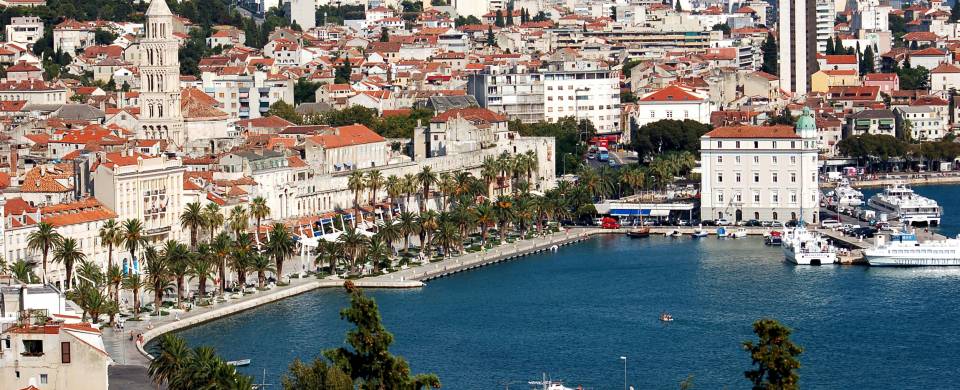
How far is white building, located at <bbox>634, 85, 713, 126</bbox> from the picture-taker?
358ft

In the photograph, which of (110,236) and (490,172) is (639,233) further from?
(110,236)

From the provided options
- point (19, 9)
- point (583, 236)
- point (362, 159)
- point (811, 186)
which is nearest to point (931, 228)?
point (811, 186)

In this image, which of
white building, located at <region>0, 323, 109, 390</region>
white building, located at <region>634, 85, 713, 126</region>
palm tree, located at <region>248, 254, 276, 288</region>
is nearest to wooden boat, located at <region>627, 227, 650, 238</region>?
palm tree, located at <region>248, 254, 276, 288</region>

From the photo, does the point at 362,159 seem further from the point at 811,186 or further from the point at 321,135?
the point at 811,186

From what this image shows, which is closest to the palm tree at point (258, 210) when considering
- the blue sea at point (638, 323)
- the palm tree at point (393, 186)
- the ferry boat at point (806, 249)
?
the blue sea at point (638, 323)

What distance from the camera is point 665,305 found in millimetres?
60500

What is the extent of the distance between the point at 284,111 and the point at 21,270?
52981 mm

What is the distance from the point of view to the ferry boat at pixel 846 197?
85.1 m

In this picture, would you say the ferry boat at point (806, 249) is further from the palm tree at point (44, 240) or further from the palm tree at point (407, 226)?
the palm tree at point (44, 240)

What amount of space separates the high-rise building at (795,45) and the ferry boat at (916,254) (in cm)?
6169

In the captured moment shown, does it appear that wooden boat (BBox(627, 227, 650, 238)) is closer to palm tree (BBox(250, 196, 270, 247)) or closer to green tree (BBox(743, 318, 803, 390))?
palm tree (BBox(250, 196, 270, 247))

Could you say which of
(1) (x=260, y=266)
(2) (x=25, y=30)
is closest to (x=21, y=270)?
(1) (x=260, y=266)

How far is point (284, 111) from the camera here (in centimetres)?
10338

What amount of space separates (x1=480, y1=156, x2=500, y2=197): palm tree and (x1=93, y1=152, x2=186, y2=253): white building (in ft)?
58.7
